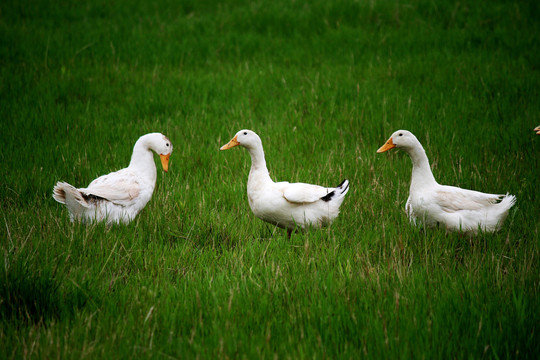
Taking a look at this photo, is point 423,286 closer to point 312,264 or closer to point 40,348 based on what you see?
point 312,264

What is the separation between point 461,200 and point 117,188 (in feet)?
10.6

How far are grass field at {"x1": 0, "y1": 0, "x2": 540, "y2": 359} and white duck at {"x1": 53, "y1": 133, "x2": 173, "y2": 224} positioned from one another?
0.71 ft

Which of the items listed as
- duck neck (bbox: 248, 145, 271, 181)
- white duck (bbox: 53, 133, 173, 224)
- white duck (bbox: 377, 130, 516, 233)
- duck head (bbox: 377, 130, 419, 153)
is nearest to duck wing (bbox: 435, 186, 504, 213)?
white duck (bbox: 377, 130, 516, 233)

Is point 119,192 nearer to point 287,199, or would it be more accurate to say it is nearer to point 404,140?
point 287,199

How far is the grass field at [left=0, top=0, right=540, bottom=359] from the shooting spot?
3.06 m

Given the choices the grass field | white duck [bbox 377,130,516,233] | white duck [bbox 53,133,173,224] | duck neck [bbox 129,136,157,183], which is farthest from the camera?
duck neck [bbox 129,136,157,183]

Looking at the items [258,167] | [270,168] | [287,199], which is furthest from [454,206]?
[270,168]

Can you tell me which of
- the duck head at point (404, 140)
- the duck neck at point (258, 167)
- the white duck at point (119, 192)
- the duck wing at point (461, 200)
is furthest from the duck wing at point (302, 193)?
the white duck at point (119, 192)

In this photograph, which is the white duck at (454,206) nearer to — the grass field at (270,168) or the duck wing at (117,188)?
the grass field at (270,168)

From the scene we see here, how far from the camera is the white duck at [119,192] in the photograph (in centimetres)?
448

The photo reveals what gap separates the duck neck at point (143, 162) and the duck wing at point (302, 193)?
150 centimetres

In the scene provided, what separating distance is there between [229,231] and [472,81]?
563 cm

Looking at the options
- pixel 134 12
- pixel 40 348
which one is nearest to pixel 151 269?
pixel 40 348

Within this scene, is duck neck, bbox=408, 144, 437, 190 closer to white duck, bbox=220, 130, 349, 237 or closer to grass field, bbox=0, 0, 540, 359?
grass field, bbox=0, 0, 540, 359
